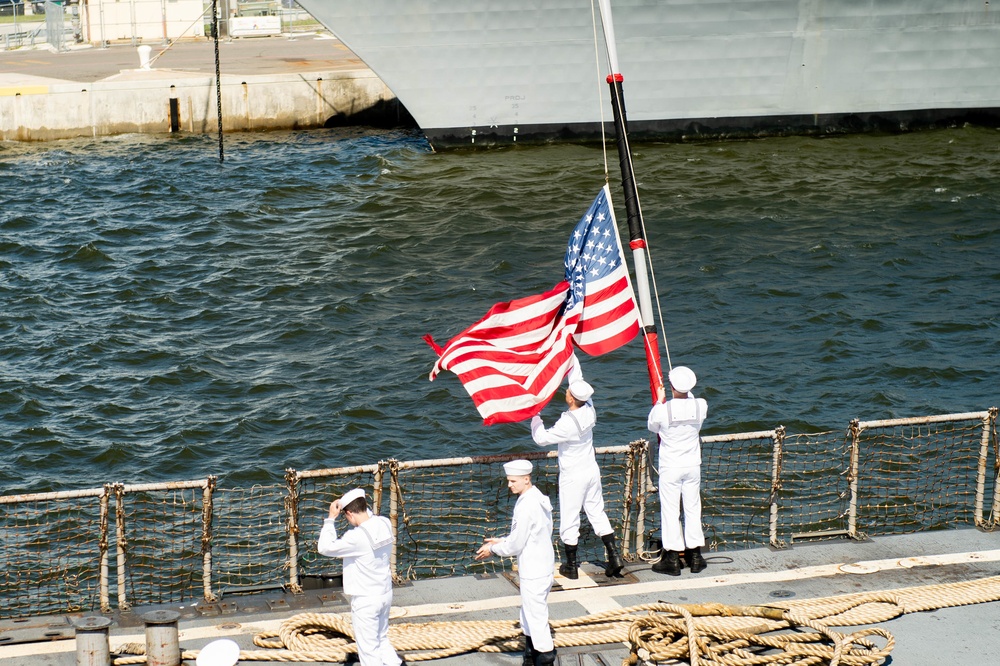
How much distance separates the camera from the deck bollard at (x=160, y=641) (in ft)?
24.1

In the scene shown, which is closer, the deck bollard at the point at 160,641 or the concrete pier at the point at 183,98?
the deck bollard at the point at 160,641

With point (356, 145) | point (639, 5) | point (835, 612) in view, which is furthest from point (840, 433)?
point (356, 145)

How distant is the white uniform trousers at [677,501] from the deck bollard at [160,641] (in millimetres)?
4004

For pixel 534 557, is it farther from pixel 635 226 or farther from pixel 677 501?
pixel 635 226

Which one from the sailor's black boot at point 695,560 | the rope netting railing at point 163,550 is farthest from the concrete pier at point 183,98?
the sailor's black boot at point 695,560

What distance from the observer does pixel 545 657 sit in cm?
749

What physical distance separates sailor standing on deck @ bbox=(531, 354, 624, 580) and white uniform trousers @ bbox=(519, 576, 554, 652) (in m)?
1.47

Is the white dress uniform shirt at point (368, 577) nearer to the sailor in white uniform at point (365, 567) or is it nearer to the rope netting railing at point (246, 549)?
the sailor in white uniform at point (365, 567)

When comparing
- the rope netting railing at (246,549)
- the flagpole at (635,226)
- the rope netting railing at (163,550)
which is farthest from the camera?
the rope netting railing at (246,549)

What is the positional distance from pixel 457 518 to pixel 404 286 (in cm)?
844

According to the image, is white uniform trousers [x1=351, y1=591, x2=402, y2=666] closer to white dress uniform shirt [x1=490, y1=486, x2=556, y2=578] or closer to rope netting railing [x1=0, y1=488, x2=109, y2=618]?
white dress uniform shirt [x1=490, y1=486, x2=556, y2=578]

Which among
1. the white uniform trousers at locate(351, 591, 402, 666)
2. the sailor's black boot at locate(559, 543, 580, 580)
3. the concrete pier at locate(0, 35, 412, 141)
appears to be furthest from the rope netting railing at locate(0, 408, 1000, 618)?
the concrete pier at locate(0, 35, 412, 141)

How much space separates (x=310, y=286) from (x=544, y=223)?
5321 mm

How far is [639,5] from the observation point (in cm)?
2639
